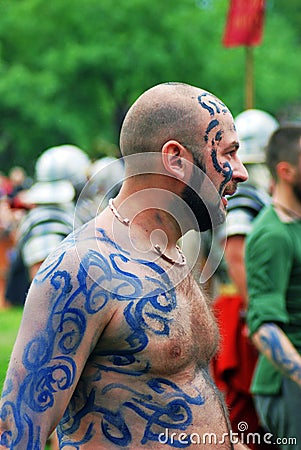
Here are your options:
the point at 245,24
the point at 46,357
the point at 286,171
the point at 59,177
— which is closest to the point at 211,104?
the point at 46,357

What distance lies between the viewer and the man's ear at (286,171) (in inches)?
220

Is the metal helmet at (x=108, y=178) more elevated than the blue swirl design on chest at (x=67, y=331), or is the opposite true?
the metal helmet at (x=108, y=178)

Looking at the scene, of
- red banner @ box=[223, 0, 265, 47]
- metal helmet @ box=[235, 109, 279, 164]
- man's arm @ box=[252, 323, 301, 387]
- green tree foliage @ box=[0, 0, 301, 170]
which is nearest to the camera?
man's arm @ box=[252, 323, 301, 387]

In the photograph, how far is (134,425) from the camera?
286cm

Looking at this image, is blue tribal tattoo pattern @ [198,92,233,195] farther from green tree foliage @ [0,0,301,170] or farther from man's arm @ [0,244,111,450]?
green tree foliage @ [0,0,301,170]

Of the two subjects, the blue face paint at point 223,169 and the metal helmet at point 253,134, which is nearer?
the blue face paint at point 223,169

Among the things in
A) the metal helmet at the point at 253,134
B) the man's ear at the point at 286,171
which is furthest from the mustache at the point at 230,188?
the metal helmet at the point at 253,134

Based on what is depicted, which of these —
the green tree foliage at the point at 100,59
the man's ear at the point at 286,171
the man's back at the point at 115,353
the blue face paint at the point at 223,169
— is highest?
the blue face paint at the point at 223,169

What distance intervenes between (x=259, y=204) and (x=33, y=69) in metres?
28.0

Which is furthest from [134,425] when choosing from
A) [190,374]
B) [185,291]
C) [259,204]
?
[259,204]

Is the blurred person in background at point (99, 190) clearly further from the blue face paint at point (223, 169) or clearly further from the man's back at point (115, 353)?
the blue face paint at point (223, 169)

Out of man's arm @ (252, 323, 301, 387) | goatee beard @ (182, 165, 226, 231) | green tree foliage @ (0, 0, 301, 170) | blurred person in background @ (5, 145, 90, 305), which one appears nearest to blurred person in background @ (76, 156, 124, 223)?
goatee beard @ (182, 165, 226, 231)

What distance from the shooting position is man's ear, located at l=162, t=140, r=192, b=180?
9.71 ft

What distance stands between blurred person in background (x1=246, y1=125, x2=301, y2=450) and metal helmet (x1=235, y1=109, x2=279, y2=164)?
1813 mm
